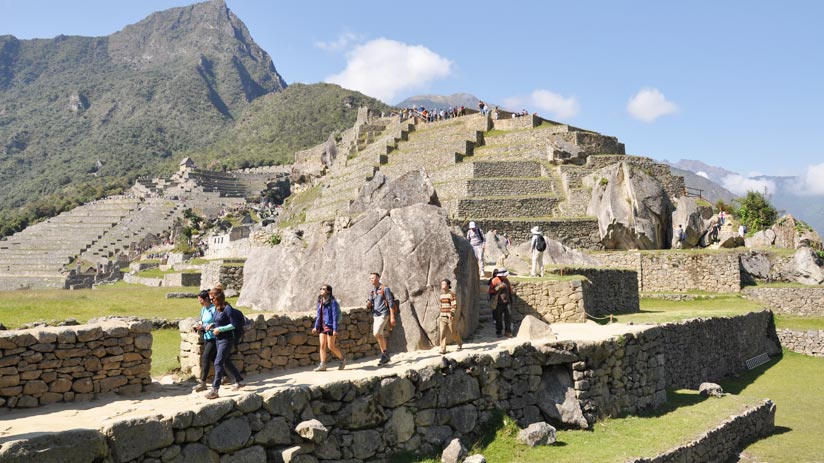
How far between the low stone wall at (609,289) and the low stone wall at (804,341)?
7265 millimetres

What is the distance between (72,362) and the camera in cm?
754

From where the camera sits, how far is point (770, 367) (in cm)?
2219

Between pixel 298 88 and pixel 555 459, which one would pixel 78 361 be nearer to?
pixel 555 459

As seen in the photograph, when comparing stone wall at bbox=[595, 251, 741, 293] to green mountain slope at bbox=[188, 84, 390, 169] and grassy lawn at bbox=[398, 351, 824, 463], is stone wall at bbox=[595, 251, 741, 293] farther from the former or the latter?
green mountain slope at bbox=[188, 84, 390, 169]

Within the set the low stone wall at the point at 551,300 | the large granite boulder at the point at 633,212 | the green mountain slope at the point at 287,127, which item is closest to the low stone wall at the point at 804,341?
the large granite boulder at the point at 633,212

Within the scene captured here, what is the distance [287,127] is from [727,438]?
134 meters

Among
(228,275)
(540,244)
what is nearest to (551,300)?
(540,244)

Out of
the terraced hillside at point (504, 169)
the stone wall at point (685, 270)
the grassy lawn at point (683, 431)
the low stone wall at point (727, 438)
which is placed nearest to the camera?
the grassy lawn at point (683, 431)

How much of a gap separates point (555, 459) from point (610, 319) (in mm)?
7821

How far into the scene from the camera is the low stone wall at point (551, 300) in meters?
16.2

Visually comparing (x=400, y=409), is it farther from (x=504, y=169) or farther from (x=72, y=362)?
(x=504, y=169)

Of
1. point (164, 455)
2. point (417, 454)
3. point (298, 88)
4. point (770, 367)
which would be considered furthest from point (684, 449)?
point (298, 88)

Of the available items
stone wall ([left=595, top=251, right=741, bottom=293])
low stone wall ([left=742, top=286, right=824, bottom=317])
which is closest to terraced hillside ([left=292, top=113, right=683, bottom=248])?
stone wall ([left=595, top=251, right=741, bottom=293])

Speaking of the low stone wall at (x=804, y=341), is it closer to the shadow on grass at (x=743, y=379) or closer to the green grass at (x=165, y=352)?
the shadow on grass at (x=743, y=379)
